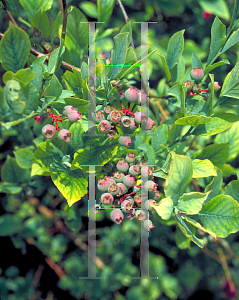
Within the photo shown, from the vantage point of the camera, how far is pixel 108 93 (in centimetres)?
65

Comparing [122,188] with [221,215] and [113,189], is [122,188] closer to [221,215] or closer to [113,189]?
[113,189]

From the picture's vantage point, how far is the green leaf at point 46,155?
670 mm

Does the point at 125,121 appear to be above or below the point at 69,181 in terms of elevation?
above

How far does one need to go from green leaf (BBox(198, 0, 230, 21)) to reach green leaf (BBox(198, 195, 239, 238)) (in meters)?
1.38

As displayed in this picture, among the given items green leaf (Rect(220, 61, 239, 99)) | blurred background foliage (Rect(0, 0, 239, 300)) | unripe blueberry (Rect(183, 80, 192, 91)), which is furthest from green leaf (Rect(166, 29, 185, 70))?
blurred background foliage (Rect(0, 0, 239, 300))

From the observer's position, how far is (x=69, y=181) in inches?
26.6

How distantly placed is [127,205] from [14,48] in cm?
44

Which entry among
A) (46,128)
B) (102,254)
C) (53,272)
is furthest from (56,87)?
(53,272)

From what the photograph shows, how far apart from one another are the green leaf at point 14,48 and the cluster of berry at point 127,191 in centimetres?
33

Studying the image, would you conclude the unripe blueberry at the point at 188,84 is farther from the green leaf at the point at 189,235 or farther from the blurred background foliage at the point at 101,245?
the blurred background foliage at the point at 101,245

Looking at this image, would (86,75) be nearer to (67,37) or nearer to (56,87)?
(56,87)

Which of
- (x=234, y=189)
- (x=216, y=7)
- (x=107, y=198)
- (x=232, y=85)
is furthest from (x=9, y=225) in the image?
(x=216, y=7)

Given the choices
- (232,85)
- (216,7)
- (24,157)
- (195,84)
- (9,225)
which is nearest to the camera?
(232,85)

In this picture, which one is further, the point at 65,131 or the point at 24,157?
the point at 24,157
